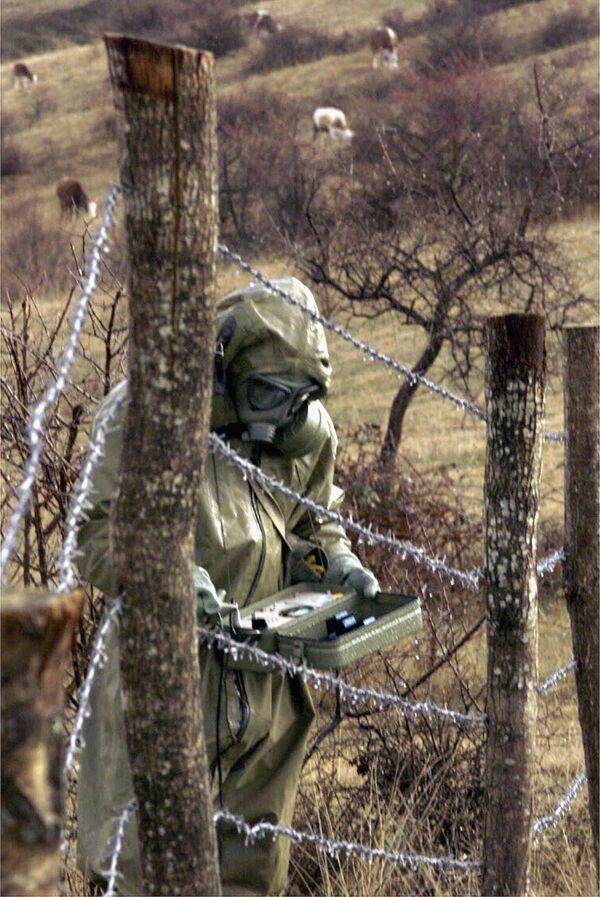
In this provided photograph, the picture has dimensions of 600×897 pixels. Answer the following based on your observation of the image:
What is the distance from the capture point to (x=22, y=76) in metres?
38.6

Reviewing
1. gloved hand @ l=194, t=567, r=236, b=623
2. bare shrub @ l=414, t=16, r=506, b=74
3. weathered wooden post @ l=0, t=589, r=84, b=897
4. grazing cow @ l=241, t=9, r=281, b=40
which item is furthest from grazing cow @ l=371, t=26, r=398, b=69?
weathered wooden post @ l=0, t=589, r=84, b=897

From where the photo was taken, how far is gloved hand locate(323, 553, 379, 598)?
3.39 metres

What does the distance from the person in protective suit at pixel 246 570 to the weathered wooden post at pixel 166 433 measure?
0.88 m

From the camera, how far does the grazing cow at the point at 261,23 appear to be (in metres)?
37.9

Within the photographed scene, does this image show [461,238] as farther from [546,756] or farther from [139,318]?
[139,318]

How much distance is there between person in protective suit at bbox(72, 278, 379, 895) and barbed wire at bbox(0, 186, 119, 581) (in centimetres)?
95

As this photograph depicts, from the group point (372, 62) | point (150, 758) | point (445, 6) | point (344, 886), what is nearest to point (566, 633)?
point (344, 886)

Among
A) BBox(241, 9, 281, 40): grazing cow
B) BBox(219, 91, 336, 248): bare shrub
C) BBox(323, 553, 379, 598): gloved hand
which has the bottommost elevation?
BBox(323, 553, 379, 598): gloved hand

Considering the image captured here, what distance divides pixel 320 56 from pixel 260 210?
17008 mm

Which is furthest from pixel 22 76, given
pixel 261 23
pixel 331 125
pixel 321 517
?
pixel 321 517

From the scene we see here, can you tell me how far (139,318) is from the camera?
2.11 m

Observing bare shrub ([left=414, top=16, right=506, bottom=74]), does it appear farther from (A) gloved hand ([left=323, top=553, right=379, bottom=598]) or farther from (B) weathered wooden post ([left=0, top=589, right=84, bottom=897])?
(B) weathered wooden post ([left=0, top=589, right=84, bottom=897])

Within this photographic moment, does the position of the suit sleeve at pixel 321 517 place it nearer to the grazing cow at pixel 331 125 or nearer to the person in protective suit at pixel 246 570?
the person in protective suit at pixel 246 570

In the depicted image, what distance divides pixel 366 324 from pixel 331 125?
12.9 metres
